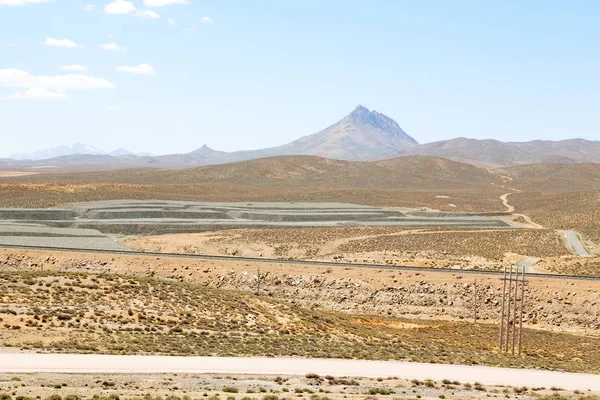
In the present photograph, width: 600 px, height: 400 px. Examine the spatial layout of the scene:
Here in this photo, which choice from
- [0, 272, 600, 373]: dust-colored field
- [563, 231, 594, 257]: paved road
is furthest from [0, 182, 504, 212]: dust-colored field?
[0, 272, 600, 373]: dust-colored field

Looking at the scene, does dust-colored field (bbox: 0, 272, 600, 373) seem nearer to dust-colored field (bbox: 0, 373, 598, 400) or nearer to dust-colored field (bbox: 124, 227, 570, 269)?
dust-colored field (bbox: 0, 373, 598, 400)

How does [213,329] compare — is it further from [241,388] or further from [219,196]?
[219,196]

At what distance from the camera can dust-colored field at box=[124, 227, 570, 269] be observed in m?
72.6

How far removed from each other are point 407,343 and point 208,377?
51.3ft

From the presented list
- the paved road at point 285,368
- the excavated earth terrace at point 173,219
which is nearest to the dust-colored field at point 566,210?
the excavated earth terrace at point 173,219

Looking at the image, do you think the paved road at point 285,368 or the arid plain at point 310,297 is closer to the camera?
the paved road at point 285,368

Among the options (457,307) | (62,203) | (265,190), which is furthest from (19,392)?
(265,190)

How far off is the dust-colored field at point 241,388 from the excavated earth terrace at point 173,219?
47.3 metres

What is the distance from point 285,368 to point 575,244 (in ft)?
201

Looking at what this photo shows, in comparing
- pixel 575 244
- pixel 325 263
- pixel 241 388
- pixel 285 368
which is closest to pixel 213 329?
pixel 285 368

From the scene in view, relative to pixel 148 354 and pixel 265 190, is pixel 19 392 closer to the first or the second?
pixel 148 354

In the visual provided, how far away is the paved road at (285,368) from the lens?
2898cm

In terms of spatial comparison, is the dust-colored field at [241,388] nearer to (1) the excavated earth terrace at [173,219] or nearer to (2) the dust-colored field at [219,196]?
(1) the excavated earth terrace at [173,219]

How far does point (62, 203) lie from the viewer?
4840 inches
